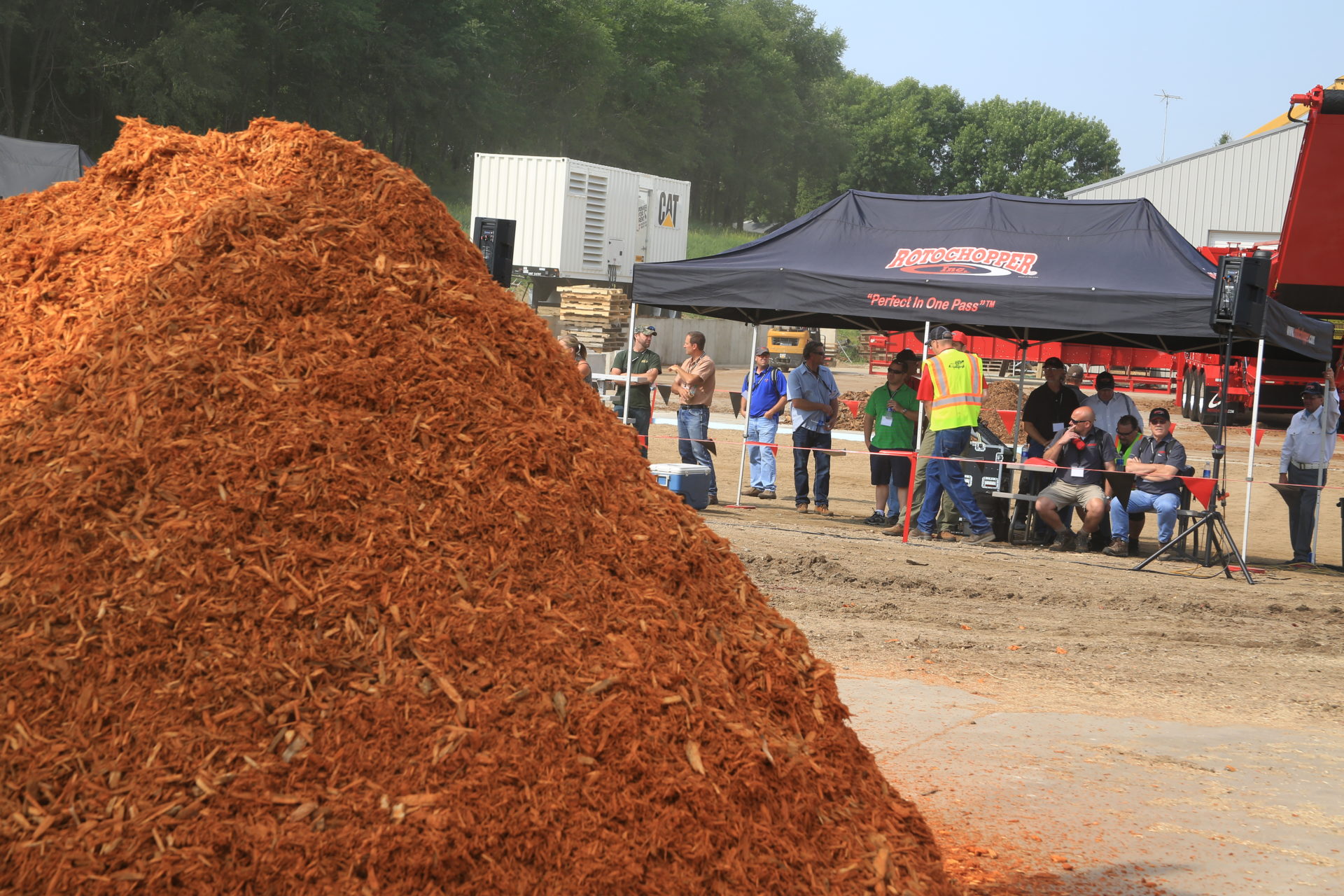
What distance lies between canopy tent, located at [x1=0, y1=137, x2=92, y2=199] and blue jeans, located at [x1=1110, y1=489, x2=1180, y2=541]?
13810 millimetres

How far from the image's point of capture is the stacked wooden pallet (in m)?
29.5

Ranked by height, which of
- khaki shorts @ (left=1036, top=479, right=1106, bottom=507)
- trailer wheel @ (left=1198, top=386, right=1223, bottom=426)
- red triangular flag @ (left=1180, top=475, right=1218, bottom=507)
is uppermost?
trailer wheel @ (left=1198, top=386, right=1223, bottom=426)

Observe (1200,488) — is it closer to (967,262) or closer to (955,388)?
(955,388)

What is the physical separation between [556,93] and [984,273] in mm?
47413

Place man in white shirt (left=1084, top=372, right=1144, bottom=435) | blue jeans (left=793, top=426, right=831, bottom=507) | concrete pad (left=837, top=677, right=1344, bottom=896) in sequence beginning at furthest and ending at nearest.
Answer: blue jeans (left=793, top=426, right=831, bottom=507), man in white shirt (left=1084, top=372, right=1144, bottom=435), concrete pad (left=837, top=677, right=1344, bottom=896)

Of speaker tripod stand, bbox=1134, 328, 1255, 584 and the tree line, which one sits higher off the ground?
the tree line

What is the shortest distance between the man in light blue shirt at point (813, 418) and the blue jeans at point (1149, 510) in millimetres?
3246

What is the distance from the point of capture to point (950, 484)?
480 inches

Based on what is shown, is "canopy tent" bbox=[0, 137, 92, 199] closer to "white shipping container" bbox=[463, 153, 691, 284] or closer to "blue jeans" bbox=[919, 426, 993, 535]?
"blue jeans" bbox=[919, 426, 993, 535]

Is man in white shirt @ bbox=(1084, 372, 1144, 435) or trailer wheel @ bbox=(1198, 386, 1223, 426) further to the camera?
Answer: trailer wheel @ bbox=(1198, 386, 1223, 426)

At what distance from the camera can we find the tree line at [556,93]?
3197 cm

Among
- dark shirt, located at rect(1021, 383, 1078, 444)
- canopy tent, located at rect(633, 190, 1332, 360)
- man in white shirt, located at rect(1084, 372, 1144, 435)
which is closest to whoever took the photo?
canopy tent, located at rect(633, 190, 1332, 360)

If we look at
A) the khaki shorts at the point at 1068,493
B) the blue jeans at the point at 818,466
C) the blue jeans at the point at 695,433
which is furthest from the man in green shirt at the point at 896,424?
the blue jeans at the point at 695,433

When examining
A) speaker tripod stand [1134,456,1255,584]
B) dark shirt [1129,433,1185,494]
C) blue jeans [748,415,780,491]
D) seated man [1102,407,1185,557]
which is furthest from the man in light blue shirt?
speaker tripod stand [1134,456,1255,584]
